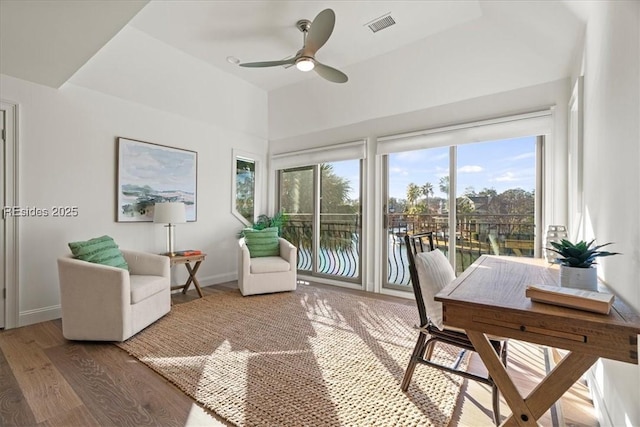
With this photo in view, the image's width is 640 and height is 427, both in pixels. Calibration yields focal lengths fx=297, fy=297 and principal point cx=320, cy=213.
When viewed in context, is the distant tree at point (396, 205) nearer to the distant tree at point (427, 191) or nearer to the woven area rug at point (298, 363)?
the distant tree at point (427, 191)

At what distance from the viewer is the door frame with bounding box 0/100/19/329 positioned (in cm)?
274

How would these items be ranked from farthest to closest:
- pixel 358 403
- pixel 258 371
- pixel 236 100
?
pixel 236 100 < pixel 258 371 < pixel 358 403

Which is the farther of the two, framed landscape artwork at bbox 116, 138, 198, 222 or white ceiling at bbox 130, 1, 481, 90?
framed landscape artwork at bbox 116, 138, 198, 222

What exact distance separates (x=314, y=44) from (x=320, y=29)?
0.20m

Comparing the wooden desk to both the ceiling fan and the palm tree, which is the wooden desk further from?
the palm tree

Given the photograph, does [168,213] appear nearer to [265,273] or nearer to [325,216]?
[265,273]

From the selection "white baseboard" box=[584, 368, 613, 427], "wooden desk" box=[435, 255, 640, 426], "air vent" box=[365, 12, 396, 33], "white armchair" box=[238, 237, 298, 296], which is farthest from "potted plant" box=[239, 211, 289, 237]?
"white baseboard" box=[584, 368, 613, 427]

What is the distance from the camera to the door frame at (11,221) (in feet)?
8.98

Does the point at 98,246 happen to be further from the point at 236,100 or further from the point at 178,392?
the point at 236,100

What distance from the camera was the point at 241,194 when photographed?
501cm

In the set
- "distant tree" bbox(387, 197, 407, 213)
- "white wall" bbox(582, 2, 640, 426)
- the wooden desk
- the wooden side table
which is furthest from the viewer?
"distant tree" bbox(387, 197, 407, 213)

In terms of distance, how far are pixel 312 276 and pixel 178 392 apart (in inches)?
124

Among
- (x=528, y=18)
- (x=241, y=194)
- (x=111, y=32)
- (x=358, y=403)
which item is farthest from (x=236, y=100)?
(x=358, y=403)

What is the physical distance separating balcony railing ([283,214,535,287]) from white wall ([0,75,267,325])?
1.69m
